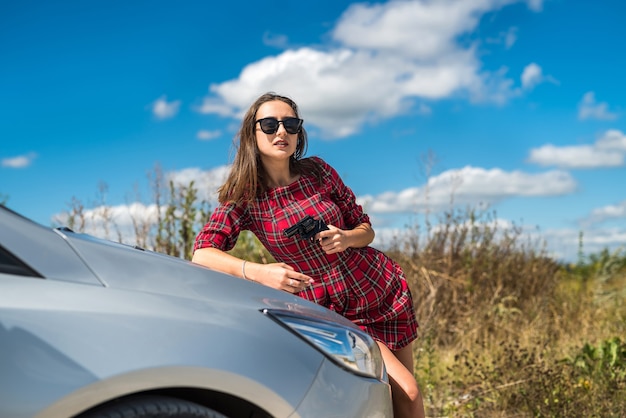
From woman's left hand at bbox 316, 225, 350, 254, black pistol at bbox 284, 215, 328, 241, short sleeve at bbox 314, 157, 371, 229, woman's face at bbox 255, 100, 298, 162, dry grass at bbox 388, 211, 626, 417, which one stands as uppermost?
woman's face at bbox 255, 100, 298, 162

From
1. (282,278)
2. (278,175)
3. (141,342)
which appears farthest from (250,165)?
(141,342)


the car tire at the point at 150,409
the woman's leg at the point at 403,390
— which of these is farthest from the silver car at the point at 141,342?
the woman's leg at the point at 403,390

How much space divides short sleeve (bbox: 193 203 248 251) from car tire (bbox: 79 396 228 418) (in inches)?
58.6

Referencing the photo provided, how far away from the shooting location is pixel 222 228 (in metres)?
3.23

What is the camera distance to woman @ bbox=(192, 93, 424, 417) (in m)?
3.14

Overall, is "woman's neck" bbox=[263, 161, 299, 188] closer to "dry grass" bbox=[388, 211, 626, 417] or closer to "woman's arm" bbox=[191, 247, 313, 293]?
"woman's arm" bbox=[191, 247, 313, 293]

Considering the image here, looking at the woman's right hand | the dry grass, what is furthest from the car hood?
the dry grass

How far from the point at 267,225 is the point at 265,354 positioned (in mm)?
1430

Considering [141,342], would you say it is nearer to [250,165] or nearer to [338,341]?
[338,341]

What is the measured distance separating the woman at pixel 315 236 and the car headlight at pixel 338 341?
77 centimetres

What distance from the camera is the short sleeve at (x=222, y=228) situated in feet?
10.5

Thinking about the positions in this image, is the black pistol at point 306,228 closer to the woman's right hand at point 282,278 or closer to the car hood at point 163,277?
the woman's right hand at point 282,278

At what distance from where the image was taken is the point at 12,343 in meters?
1.58

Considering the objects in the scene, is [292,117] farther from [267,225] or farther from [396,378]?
[396,378]
